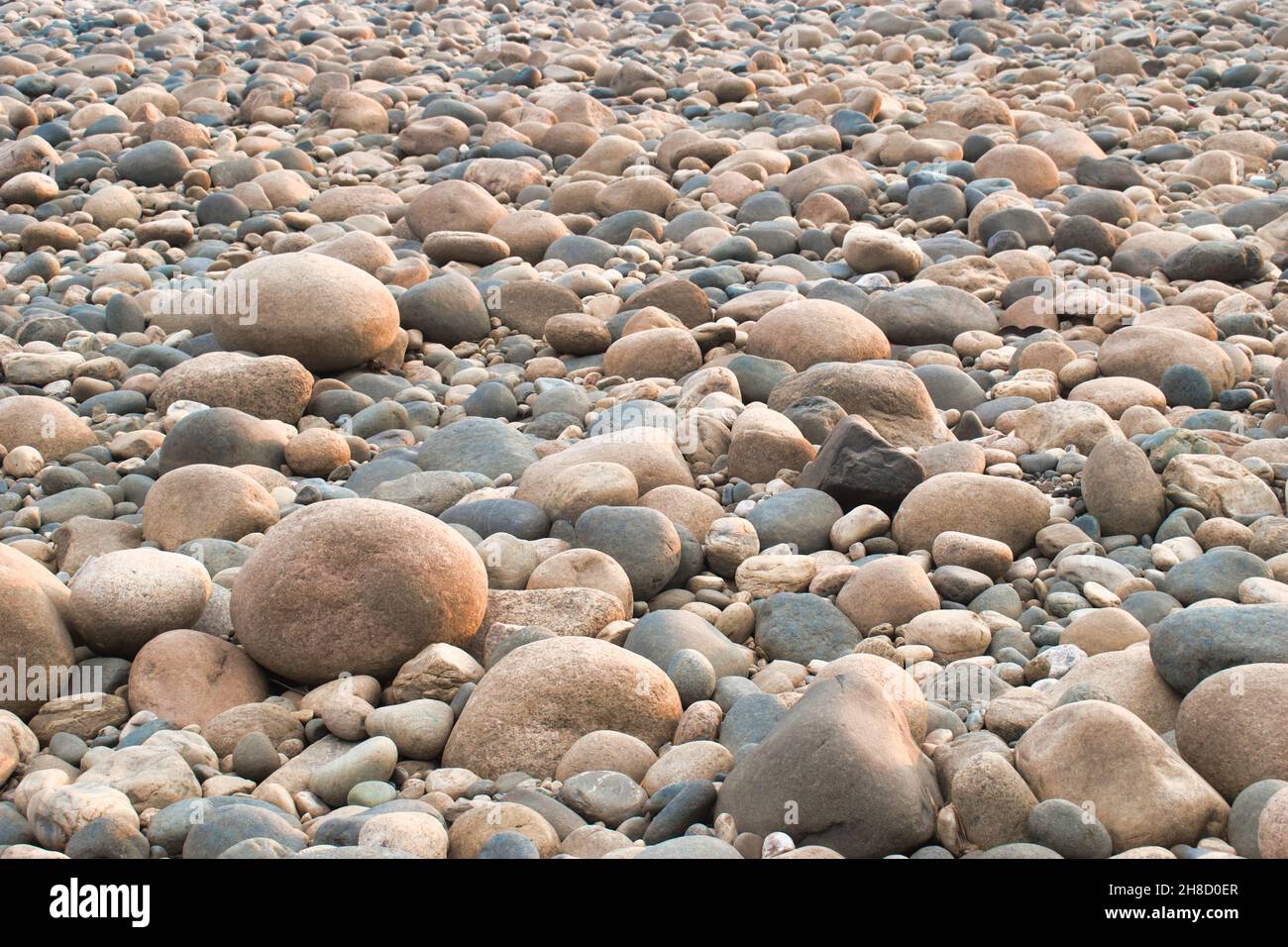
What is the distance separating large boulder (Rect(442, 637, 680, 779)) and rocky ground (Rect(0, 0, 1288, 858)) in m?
0.01

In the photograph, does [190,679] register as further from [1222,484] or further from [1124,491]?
[1222,484]

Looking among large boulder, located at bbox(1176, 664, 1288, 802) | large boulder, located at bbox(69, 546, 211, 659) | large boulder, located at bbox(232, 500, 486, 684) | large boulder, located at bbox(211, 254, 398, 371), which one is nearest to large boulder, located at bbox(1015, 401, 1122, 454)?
large boulder, located at bbox(1176, 664, 1288, 802)

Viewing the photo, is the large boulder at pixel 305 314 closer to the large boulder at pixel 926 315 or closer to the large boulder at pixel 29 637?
the large boulder at pixel 29 637

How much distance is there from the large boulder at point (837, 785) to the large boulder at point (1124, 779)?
310mm

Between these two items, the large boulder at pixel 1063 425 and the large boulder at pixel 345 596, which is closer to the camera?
the large boulder at pixel 345 596

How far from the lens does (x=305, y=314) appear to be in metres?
6.19

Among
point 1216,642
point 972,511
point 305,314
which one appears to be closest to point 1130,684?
point 1216,642

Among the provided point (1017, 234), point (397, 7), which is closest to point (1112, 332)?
point (1017, 234)

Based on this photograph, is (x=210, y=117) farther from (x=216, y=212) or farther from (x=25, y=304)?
(x=25, y=304)

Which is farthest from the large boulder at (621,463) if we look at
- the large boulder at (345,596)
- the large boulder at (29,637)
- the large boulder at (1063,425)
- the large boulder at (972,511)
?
the large boulder at (29,637)

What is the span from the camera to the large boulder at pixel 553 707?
3.47m

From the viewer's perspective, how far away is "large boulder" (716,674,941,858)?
2.90 m

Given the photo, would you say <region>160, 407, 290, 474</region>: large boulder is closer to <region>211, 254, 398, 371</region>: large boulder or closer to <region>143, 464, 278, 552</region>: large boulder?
<region>143, 464, 278, 552</region>: large boulder
